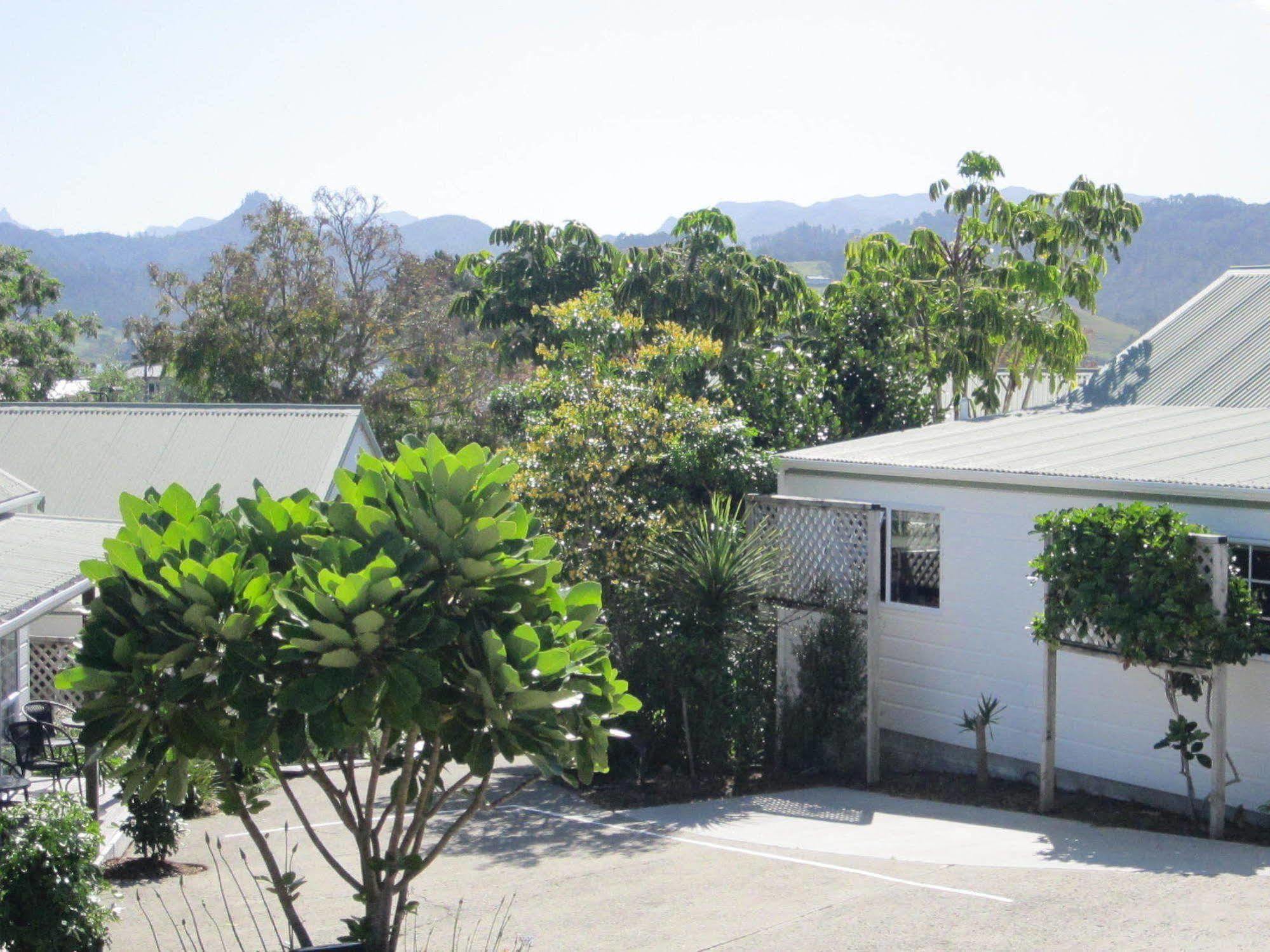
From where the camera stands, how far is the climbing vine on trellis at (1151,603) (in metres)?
9.78

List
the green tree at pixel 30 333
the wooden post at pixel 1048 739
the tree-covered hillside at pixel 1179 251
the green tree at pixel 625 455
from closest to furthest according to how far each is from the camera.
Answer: the wooden post at pixel 1048 739
the green tree at pixel 625 455
the green tree at pixel 30 333
the tree-covered hillside at pixel 1179 251

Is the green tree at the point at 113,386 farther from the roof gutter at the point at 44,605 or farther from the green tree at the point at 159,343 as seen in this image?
the roof gutter at the point at 44,605

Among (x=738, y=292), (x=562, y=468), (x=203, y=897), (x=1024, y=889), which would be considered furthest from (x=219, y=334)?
(x=1024, y=889)

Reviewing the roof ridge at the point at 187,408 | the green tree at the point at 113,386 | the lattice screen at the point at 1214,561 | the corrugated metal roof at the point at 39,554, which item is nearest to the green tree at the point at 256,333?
the roof ridge at the point at 187,408

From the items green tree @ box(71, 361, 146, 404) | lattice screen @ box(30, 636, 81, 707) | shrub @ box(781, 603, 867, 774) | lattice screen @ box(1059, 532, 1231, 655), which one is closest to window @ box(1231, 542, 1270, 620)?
A: lattice screen @ box(1059, 532, 1231, 655)

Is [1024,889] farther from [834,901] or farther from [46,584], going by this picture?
[46,584]

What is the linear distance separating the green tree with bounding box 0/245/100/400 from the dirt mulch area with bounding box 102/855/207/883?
32192 millimetres

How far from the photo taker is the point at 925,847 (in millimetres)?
9914

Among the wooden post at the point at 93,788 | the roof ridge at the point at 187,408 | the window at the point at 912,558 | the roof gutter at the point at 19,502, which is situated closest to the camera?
the wooden post at the point at 93,788

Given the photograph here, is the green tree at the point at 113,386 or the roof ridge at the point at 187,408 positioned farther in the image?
the green tree at the point at 113,386

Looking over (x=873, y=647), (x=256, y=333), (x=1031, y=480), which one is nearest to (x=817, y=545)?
(x=873, y=647)

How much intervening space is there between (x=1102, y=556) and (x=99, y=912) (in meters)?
7.75

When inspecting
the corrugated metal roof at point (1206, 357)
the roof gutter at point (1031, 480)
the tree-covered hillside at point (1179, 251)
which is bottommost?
the roof gutter at point (1031, 480)

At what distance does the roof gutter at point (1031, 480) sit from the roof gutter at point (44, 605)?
284 inches
